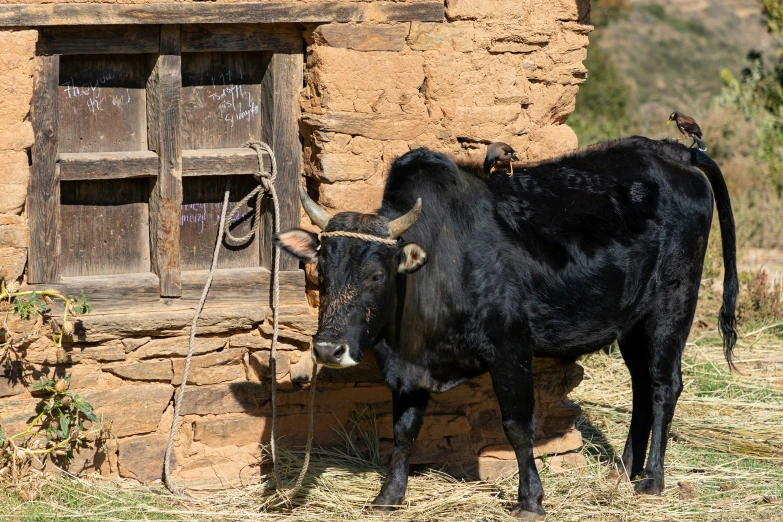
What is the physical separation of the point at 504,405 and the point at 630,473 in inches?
49.3

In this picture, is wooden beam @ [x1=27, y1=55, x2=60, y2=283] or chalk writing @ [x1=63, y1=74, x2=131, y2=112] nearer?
wooden beam @ [x1=27, y1=55, x2=60, y2=283]

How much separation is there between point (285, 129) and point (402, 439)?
1.88 metres

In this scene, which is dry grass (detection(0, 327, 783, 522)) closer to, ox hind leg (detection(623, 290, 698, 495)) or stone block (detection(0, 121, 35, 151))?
ox hind leg (detection(623, 290, 698, 495))

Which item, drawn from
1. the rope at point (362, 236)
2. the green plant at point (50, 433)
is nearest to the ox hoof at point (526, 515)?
the rope at point (362, 236)

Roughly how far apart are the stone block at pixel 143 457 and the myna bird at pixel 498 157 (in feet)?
7.86

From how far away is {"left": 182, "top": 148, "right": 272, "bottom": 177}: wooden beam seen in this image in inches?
220

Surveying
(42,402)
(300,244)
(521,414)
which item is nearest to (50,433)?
(42,402)

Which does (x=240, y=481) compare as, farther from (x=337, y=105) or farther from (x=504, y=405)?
(x=337, y=105)

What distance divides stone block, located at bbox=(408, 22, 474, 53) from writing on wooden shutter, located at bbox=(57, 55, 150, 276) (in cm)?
152

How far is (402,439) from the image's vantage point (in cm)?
548

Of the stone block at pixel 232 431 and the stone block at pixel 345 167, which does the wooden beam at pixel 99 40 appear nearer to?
the stone block at pixel 345 167

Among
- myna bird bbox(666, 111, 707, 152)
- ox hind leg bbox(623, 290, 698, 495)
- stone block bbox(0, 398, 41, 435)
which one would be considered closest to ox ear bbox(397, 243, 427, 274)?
ox hind leg bbox(623, 290, 698, 495)

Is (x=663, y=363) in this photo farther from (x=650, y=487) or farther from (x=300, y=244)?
(x=300, y=244)

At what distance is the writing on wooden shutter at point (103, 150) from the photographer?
17.7 ft
